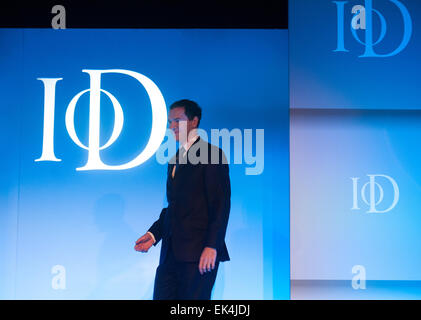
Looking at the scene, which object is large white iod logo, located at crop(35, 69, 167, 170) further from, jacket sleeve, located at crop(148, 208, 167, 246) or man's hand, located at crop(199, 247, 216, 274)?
man's hand, located at crop(199, 247, 216, 274)

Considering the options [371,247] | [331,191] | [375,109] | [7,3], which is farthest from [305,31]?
[7,3]

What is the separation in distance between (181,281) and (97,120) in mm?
1140

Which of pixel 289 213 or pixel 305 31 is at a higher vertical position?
pixel 305 31

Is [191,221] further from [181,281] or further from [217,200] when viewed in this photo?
[181,281]

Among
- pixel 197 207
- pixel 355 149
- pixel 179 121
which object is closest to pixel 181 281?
pixel 197 207

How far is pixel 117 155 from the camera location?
2977 millimetres

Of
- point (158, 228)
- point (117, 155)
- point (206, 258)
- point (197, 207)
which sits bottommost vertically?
point (206, 258)

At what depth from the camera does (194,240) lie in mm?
2855

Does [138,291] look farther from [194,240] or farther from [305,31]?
[305,31]

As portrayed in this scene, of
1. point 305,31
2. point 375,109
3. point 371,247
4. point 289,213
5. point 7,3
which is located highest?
point 7,3

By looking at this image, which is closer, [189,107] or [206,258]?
[206,258]

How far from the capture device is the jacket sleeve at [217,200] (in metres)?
2.85

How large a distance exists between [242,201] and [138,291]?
0.86m

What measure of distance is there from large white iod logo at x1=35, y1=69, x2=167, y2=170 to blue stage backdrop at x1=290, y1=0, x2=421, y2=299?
0.86m
